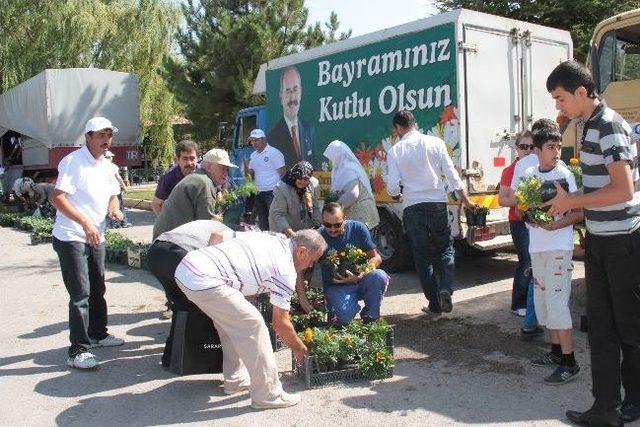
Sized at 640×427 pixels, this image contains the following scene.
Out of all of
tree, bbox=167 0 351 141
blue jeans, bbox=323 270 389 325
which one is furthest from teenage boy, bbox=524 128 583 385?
tree, bbox=167 0 351 141

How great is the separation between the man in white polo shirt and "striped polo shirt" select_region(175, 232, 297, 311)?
4.83 feet

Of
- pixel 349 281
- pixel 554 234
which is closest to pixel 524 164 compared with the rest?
pixel 554 234

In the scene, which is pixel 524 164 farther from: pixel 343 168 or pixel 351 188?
pixel 343 168

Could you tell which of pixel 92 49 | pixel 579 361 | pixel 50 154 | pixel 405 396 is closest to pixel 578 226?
pixel 579 361

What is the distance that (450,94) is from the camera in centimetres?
780

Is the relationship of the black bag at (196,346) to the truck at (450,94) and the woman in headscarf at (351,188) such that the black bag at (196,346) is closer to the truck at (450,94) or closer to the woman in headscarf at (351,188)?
the woman in headscarf at (351,188)

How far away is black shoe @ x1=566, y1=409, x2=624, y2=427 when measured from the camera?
363cm

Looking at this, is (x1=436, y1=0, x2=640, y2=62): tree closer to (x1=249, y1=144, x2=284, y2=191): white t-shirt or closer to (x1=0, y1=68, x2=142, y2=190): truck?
(x1=249, y1=144, x2=284, y2=191): white t-shirt

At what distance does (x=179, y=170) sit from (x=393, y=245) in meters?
3.57

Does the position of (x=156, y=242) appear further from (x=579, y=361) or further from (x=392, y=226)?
(x=392, y=226)

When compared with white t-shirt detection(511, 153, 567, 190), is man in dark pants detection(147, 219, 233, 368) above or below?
below

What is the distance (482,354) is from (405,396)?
110 centimetres

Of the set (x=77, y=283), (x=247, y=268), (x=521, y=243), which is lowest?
(x=77, y=283)

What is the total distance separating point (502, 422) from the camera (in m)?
3.89
